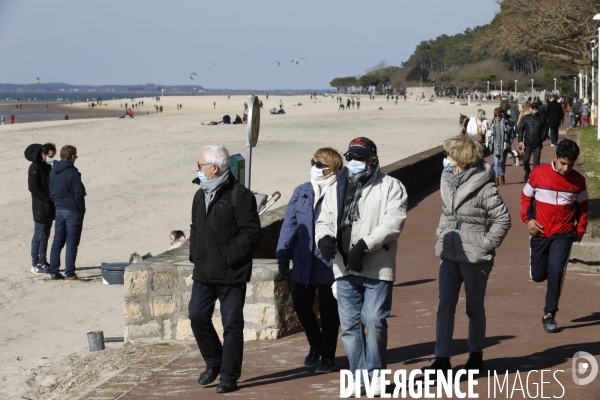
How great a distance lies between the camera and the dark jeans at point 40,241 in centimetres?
1238

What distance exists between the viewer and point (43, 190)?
1208 centimetres

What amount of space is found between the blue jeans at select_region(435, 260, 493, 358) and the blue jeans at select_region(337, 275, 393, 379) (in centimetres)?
61

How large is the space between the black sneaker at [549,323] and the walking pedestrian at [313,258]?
1.92 meters

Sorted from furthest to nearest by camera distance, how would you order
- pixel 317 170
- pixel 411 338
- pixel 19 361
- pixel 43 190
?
1. pixel 43 190
2. pixel 19 361
3. pixel 411 338
4. pixel 317 170

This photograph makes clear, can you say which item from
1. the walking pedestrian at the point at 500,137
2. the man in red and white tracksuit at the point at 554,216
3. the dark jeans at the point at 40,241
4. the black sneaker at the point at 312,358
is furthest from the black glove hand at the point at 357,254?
the walking pedestrian at the point at 500,137

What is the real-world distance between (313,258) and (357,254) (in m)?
1.07

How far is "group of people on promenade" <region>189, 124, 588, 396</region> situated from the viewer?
5145 millimetres

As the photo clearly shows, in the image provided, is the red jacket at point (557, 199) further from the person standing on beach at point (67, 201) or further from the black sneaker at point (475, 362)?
the person standing on beach at point (67, 201)

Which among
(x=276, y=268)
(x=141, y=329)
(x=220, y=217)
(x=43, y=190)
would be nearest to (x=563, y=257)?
(x=276, y=268)

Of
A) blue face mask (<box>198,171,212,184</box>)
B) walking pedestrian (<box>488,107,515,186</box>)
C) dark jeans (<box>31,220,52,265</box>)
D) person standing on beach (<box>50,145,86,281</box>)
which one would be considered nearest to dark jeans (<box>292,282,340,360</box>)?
blue face mask (<box>198,171,212,184</box>)

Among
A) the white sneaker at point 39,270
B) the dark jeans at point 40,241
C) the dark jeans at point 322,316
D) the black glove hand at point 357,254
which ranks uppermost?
the black glove hand at point 357,254

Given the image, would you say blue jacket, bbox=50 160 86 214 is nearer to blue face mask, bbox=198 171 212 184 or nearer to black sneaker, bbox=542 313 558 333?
blue face mask, bbox=198 171 212 184

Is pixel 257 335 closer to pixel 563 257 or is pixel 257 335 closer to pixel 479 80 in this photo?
pixel 563 257

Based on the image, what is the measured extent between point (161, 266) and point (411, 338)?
6.86 ft
